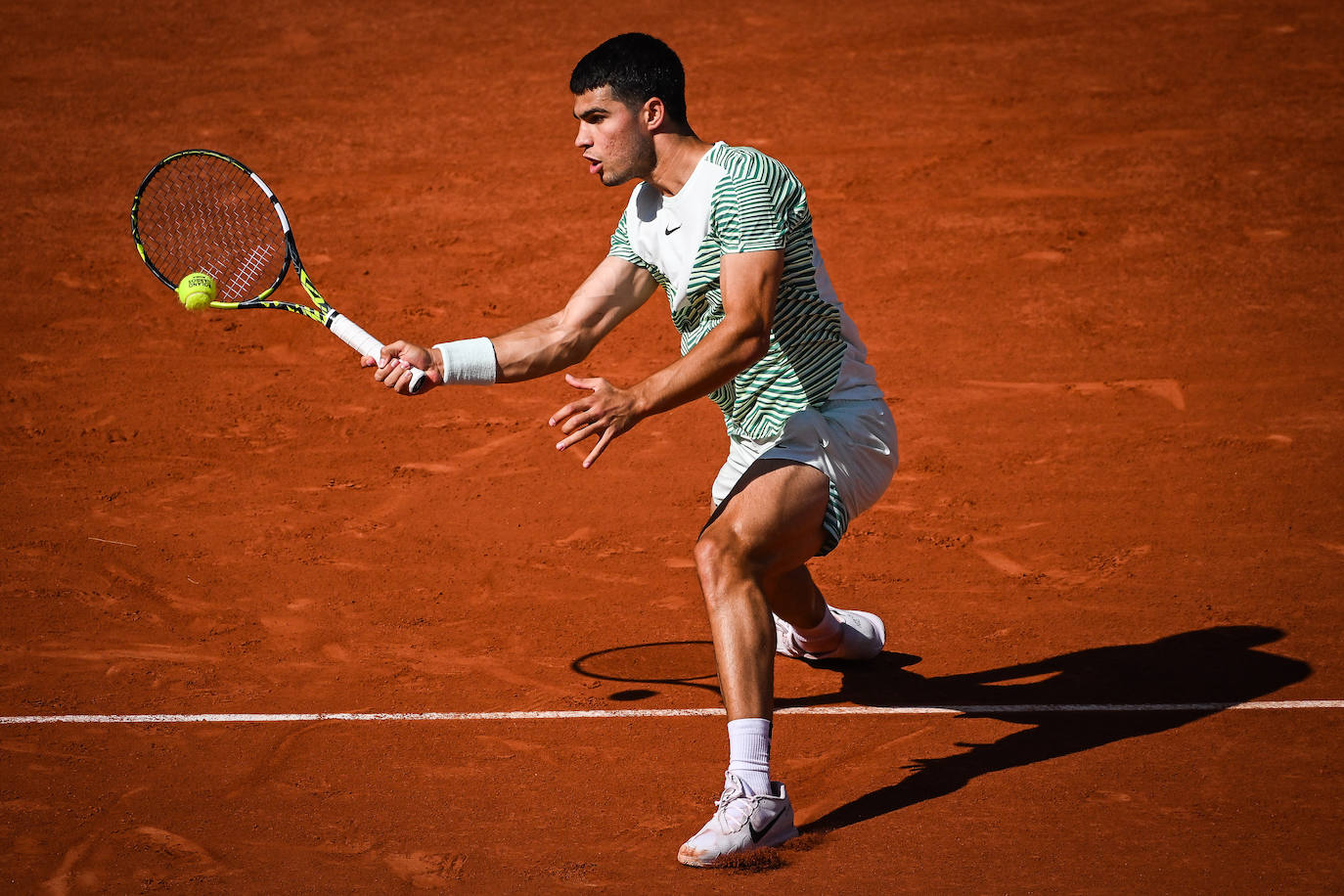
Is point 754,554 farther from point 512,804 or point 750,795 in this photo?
point 512,804

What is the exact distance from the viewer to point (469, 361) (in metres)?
4.41

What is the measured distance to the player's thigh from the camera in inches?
157

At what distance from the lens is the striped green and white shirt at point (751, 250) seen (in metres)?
4.06

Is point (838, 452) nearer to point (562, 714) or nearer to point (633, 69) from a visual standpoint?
point (633, 69)

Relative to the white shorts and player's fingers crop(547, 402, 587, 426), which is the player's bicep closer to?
the white shorts

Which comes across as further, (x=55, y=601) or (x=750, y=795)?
(x=55, y=601)

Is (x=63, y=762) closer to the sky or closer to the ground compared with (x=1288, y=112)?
closer to the ground

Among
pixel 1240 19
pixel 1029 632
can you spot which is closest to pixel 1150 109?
pixel 1240 19

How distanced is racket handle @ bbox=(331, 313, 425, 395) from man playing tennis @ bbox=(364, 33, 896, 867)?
0.04 meters

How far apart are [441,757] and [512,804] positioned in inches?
16.8

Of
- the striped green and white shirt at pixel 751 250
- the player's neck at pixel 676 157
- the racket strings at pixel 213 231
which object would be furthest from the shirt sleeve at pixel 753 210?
the racket strings at pixel 213 231

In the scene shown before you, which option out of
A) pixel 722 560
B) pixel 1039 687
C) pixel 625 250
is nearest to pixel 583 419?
pixel 722 560

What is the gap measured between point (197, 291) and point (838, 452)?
249 centimetres

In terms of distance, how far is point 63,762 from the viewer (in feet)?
15.1
